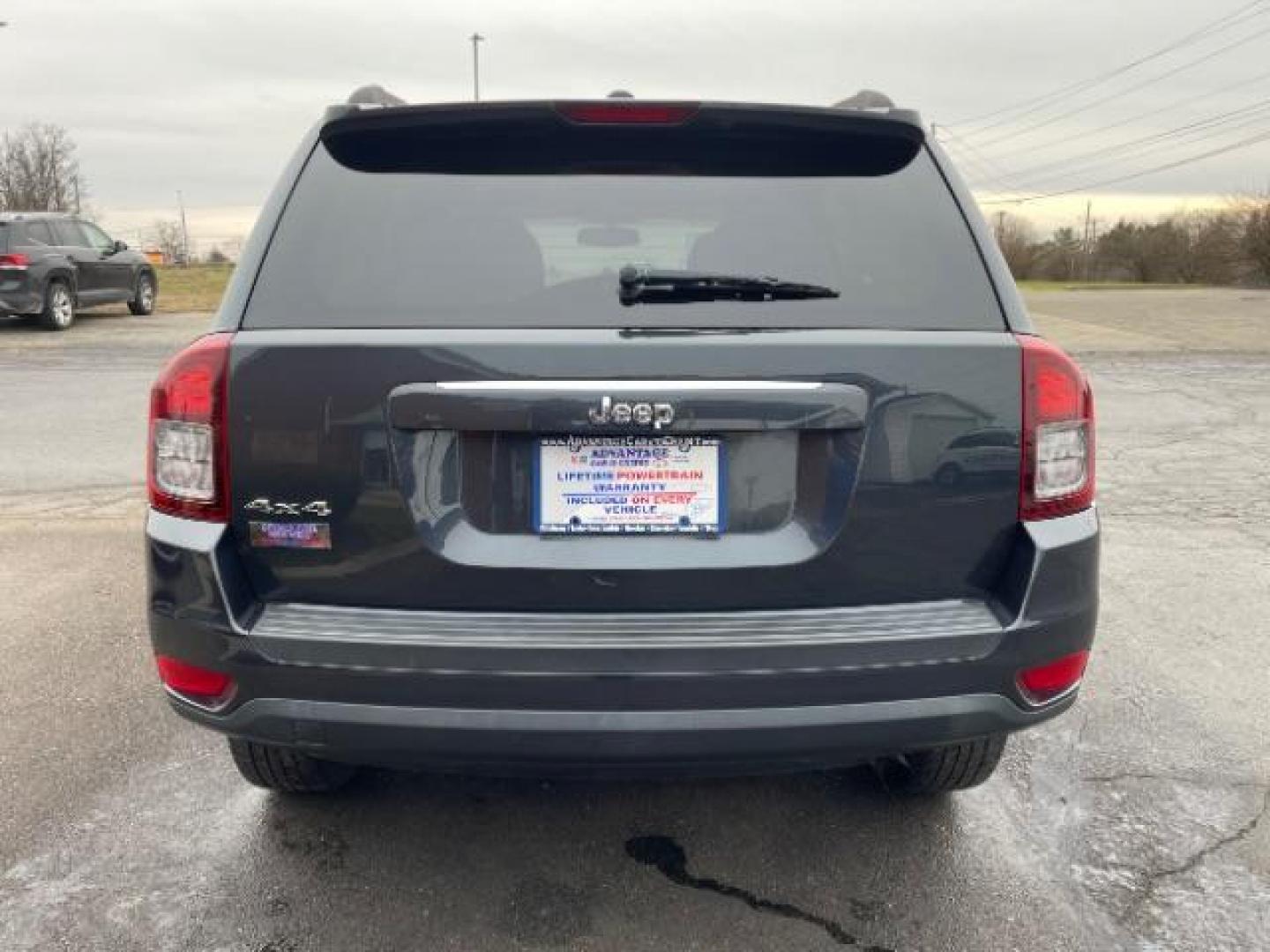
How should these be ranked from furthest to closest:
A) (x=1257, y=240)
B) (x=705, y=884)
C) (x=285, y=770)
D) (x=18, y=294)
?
(x=1257, y=240) → (x=18, y=294) → (x=285, y=770) → (x=705, y=884)

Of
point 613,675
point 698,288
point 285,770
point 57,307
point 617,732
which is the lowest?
point 285,770

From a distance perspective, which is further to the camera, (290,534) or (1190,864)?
(1190,864)

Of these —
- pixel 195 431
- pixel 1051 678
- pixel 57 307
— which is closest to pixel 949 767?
pixel 1051 678

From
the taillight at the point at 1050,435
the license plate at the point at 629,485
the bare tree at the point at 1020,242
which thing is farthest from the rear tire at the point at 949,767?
the bare tree at the point at 1020,242

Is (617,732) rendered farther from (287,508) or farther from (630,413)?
(287,508)

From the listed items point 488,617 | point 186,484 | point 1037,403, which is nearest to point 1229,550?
point 1037,403

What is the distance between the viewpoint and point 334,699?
82.1 inches

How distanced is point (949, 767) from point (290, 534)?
1.75 metres

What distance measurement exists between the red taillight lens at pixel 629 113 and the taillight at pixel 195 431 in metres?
0.89

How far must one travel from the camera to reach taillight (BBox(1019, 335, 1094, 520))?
7.07 feet

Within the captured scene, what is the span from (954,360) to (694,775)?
1011 mm

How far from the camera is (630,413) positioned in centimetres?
202

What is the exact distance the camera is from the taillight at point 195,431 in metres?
2.11

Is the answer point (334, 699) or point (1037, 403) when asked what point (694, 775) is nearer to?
point (334, 699)
